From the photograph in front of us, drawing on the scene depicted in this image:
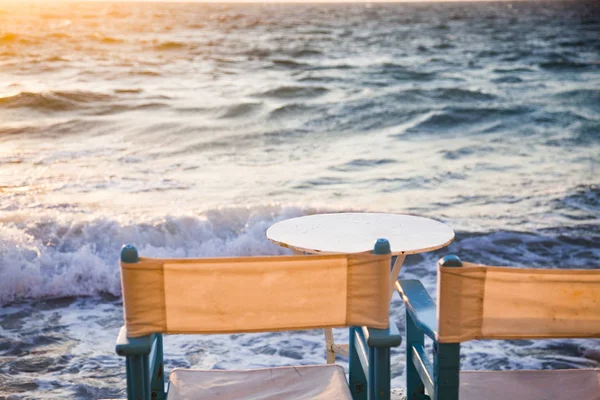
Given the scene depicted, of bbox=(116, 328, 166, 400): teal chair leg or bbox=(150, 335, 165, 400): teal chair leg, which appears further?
Answer: bbox=(150, 335, 165, 400): teal chair leg

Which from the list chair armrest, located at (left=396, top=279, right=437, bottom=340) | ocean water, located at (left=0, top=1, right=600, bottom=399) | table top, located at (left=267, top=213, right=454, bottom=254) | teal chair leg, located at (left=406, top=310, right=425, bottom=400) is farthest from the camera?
ocean water, located at (left=0, top=1, right=600, bottom=399)

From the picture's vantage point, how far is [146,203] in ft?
31.7

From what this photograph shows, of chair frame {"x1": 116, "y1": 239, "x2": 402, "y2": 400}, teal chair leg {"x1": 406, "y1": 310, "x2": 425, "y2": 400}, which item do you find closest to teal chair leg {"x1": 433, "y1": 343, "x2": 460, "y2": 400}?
chair frame {"x1": 116, "y1": 239, "x2": 402, "y2": 400}

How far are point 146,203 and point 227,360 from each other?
4914 millimetres

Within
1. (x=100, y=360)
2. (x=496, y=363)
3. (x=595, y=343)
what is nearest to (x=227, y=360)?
(x=100, y=360)

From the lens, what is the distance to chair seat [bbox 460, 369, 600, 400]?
2.36 m

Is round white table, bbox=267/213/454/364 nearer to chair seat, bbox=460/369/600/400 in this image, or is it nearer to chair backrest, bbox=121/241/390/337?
chair seat, bbox=460/369/600/400

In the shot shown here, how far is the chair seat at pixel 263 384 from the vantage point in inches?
93.7

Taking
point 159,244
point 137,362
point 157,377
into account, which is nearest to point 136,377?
point 137,362

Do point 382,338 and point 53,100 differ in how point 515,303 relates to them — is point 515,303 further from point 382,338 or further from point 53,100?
point 53,100

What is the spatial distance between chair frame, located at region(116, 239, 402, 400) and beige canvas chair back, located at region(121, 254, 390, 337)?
2 centimetres

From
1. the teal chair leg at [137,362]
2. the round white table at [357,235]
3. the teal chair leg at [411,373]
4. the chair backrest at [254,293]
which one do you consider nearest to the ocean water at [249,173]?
the round white table at [357,235]

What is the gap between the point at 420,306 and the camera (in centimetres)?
249

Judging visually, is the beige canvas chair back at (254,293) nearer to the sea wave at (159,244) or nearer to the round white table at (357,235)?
the round white table at (357,235)
